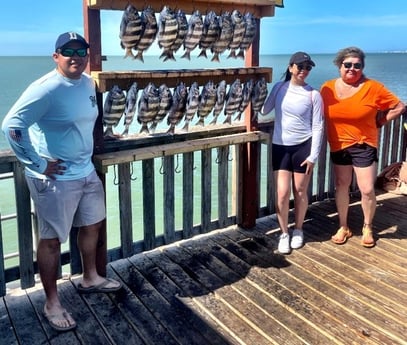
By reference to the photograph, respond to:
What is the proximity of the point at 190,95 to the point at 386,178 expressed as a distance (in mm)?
2868

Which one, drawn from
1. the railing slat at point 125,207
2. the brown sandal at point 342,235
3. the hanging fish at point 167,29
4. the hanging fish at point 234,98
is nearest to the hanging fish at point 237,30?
the hanging fish at point 234,98

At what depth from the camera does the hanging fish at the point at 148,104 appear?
3.02 meters

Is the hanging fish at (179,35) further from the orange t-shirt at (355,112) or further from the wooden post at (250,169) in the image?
the orange t-shirt at (355,112)

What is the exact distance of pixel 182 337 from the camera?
8.37 ft

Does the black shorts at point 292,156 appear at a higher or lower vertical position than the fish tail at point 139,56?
lower

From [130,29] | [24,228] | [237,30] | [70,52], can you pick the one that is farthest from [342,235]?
[70,52]

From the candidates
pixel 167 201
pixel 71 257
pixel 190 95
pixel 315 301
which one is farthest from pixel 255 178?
pixel 71 257

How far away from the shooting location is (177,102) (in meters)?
3.20

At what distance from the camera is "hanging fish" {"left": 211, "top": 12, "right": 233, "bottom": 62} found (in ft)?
10.9

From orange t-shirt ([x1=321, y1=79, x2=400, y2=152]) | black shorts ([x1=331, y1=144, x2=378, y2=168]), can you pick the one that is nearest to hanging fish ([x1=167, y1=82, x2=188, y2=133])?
orange t-shirt ([x1=321, y1=79, x2=400, y2=152])

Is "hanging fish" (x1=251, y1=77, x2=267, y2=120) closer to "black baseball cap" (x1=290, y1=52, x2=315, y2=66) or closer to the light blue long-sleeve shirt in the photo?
"black baseball cap" (x1=290, y1=52, x2=315, y2=66)

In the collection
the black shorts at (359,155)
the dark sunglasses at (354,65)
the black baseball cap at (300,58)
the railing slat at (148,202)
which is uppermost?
the black baseball cap at (300,58)

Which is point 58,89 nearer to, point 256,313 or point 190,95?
point 190,95

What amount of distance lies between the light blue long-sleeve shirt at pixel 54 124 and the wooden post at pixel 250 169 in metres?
1.50
